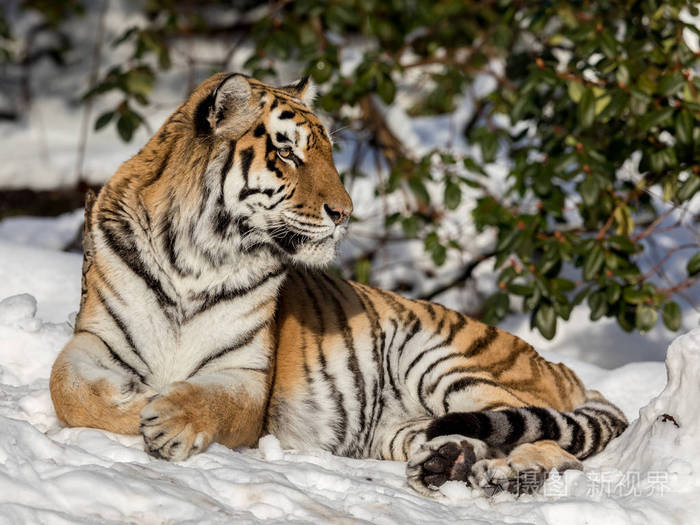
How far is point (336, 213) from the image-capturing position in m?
2.61

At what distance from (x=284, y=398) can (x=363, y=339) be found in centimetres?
39

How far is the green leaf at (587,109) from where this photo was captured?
12.1ft

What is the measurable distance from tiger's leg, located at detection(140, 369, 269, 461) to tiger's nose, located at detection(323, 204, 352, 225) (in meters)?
0.51

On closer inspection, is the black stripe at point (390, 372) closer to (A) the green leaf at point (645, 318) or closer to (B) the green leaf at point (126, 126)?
(A) the green leaf at point (645, 318)

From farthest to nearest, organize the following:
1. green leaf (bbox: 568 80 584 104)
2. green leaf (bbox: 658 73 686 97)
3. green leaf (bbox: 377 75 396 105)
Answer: green leaf (bbox: 377 75 396 105)
green leaf (bbox: 568 80 584 104)
green leaf (bbox: 658 73 686 97)

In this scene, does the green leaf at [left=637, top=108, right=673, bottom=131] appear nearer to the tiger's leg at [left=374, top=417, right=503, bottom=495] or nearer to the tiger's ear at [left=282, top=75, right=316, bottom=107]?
the tiger's ear at [left=282, top=75, right=316, bottom=107]

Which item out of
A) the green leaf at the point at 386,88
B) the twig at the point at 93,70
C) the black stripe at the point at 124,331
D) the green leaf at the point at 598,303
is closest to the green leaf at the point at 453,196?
the green leaf at the point at 386,88

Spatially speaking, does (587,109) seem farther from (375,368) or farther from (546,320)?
(375,368)

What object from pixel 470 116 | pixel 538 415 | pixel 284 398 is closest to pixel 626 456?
pixel 538 415

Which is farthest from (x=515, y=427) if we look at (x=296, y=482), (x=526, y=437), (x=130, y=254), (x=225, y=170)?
(x=130, y=254)

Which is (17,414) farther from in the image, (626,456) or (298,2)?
(298,2)

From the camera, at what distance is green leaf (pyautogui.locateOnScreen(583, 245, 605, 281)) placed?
12.6 ft

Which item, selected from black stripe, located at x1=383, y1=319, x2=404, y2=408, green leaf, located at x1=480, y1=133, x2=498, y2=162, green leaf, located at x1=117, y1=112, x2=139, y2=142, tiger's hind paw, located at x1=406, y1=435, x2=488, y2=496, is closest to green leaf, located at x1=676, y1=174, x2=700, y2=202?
green leaf, located at x1=480, y1=133, x2=498, y2=162

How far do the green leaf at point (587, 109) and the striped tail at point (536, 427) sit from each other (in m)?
1.31
